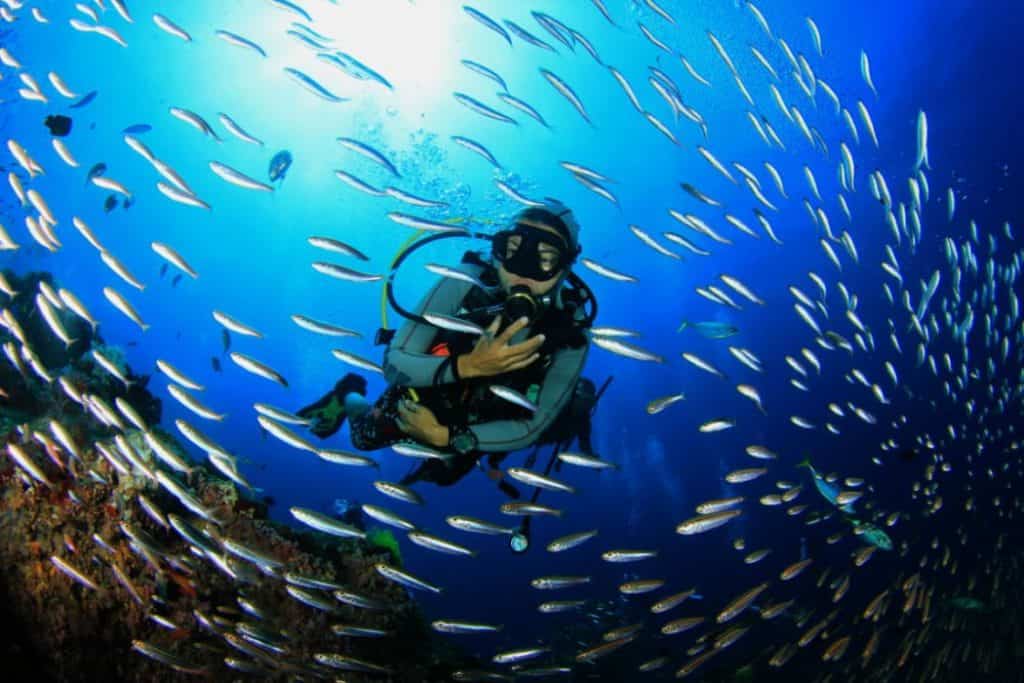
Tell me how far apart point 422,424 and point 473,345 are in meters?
0.92

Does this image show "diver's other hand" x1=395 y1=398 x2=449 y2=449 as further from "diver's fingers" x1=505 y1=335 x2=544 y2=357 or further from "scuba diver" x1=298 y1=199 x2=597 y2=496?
"diver's fingers" x1=505 y1=335 x2=544 y2=357

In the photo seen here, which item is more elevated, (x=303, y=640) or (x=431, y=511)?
(x=303, y=640)

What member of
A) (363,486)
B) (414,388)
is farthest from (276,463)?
(414,388)

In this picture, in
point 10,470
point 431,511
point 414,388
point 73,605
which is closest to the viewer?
point 414,388

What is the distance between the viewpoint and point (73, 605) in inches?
184

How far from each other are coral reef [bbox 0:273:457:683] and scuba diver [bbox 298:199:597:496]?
149 centimetres

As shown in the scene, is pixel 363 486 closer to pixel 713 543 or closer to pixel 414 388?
pixel 713 543

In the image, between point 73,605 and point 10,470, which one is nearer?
point 73,605

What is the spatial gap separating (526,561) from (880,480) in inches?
862

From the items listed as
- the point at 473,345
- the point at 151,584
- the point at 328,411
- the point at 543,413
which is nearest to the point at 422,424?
the point at 473,345

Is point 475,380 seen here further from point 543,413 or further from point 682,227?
point 682,227

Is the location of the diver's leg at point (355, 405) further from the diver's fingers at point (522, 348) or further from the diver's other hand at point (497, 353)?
the diver's fingers at point (522, 348)

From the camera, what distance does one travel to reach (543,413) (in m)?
4.57

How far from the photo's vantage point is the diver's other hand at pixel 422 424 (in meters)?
4.20
